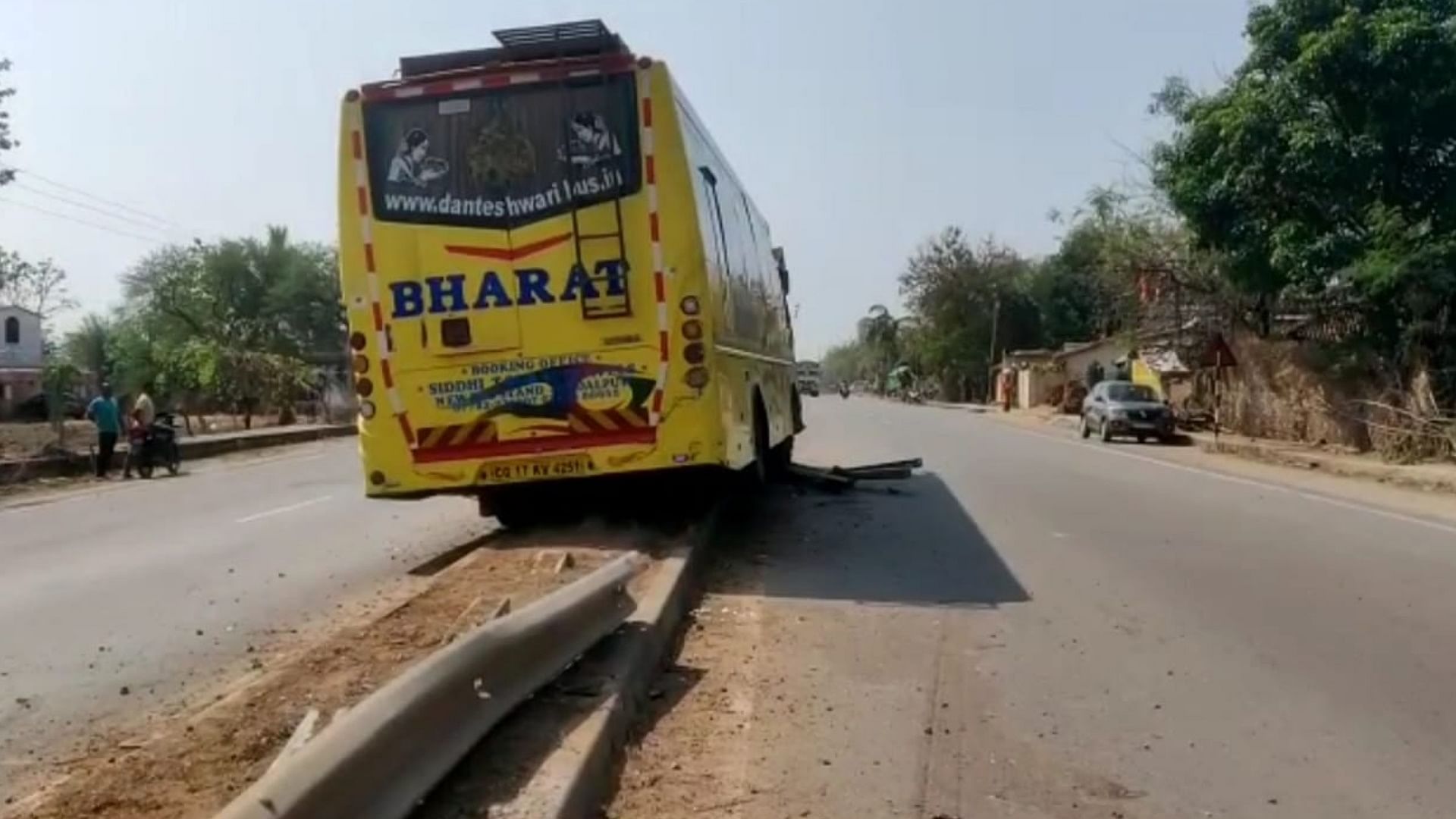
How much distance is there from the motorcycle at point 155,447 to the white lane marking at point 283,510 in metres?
8.34

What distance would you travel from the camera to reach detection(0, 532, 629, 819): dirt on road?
470cm

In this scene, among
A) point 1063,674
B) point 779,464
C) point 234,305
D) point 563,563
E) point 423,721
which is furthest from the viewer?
point 234,305

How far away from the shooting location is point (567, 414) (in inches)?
424

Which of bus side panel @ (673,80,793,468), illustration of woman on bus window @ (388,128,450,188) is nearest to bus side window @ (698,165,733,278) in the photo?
bus side panel @ (673,80,793,468)

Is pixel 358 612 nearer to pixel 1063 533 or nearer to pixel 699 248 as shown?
pixel 699 248

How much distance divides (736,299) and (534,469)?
119 inches

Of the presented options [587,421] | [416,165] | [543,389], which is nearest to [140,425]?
[416,165]

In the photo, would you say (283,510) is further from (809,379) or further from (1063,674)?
(809,379)

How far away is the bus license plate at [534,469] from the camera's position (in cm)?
1086

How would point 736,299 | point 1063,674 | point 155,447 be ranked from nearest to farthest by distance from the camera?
point 1063,674
point 736,299
point 155,447

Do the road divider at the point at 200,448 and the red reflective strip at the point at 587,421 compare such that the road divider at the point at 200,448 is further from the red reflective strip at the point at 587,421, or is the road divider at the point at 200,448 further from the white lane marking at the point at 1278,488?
the red reflective strip at the point at 587,421

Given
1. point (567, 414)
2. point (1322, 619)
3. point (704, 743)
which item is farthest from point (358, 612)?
point (1322, 619)

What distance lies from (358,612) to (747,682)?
3167mm

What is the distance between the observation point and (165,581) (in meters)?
11.1
